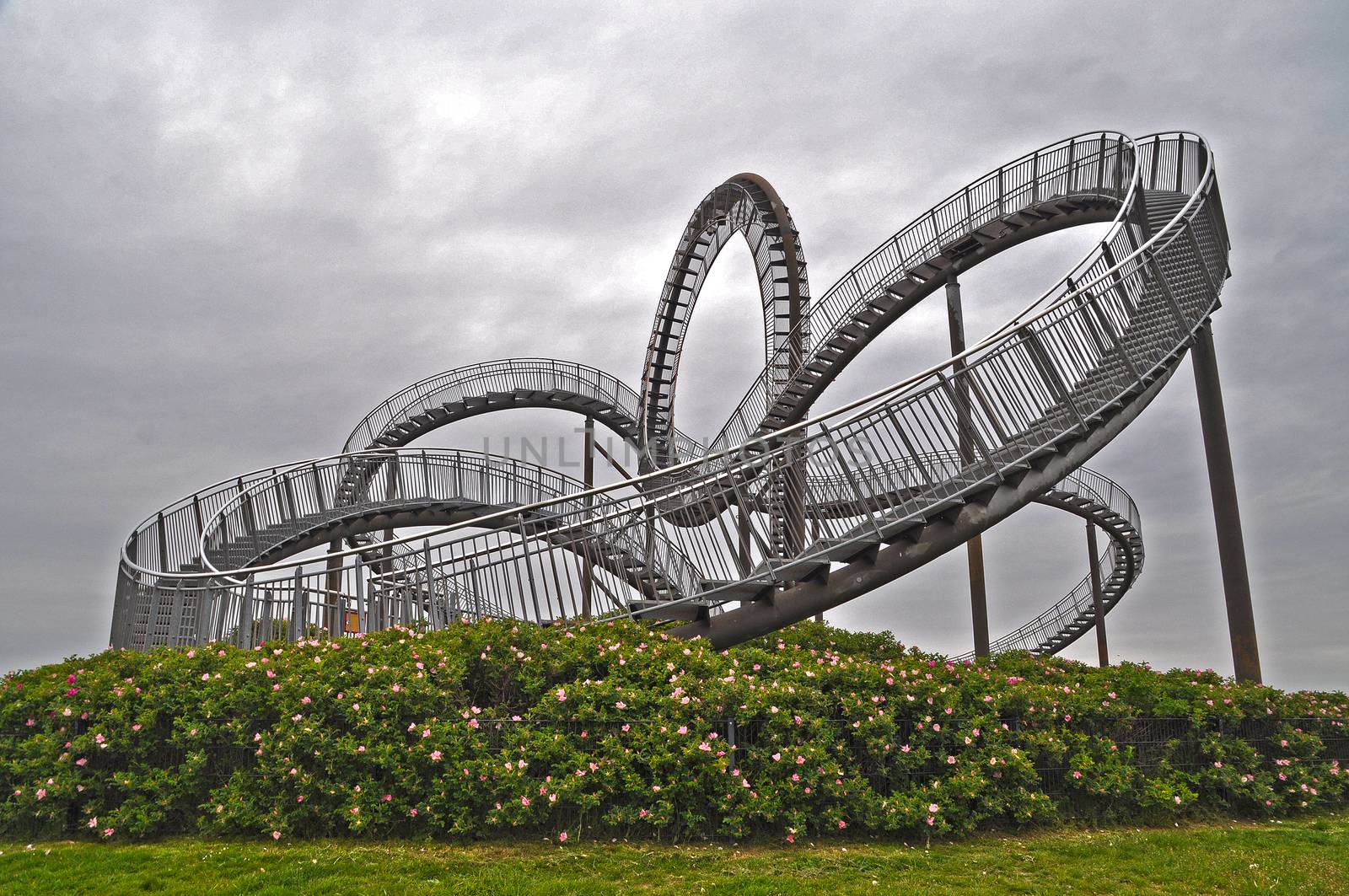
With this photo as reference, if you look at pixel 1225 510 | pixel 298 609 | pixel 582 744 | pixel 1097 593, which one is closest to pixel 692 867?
pixel 582 744

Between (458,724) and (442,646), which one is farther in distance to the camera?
(442,646)

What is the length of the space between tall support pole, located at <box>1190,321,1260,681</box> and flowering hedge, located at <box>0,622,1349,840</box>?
12.2 ft

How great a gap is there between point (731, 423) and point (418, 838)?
15.5 meters

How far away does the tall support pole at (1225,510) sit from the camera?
12250mm

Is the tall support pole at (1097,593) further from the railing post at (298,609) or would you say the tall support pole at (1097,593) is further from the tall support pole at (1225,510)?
the railing post at (298,609)

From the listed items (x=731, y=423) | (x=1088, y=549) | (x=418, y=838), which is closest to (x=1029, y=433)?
(x=418, y=838)

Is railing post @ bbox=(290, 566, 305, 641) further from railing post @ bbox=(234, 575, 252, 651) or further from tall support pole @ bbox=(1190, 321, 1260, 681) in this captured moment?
tall support pole @ bbox=(1190, 321, 1260, 681)

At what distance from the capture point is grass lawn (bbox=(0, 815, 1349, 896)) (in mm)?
5892

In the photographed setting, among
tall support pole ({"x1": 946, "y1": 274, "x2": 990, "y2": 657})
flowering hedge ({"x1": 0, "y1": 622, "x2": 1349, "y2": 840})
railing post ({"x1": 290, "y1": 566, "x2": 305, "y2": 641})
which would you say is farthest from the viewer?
tall support pole ({"x1": 946, "y1": 274, "x2": 990, "y2": 657})

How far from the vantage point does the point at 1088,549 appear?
24391mm

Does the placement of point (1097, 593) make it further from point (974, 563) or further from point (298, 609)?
point (298, 609)

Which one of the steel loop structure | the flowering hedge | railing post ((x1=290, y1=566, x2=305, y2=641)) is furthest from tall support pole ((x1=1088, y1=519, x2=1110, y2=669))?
railing post ((x1=290, y1=566, x2=305, y2=641))

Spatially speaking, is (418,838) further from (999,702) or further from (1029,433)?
(1029,433)

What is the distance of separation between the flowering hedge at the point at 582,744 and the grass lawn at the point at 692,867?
260 millimetres
